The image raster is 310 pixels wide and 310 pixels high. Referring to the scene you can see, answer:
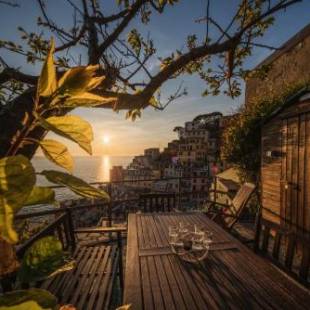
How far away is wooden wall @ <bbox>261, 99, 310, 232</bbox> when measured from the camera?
470 centimetres

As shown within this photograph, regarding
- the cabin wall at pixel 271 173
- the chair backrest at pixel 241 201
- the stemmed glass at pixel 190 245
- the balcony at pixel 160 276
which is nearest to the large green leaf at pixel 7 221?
the balcony at pixel 160 276

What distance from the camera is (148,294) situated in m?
1.79

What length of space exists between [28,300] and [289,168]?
587 cm

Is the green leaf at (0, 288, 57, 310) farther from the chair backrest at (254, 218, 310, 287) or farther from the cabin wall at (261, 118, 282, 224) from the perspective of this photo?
the cabin wall at (261, 118, 282, 224)

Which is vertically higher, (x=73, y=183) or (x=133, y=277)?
(x=73, y=183)

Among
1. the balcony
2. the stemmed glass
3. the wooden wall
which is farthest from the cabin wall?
the stemmed glass

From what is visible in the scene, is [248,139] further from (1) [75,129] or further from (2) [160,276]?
(1) [75,129]

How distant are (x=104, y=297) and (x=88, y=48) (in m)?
2.75

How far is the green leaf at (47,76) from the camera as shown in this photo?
0.37 m

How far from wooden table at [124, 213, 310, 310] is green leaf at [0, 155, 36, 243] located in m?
1.70

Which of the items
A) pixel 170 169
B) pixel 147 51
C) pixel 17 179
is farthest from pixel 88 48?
pixel 170 169

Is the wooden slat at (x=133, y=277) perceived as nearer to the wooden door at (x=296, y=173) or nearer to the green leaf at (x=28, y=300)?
the green leaf at (x=28, y=300)

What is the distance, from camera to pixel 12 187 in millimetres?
298

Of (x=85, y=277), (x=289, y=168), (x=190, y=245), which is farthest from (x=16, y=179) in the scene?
(x=289, y=168)
